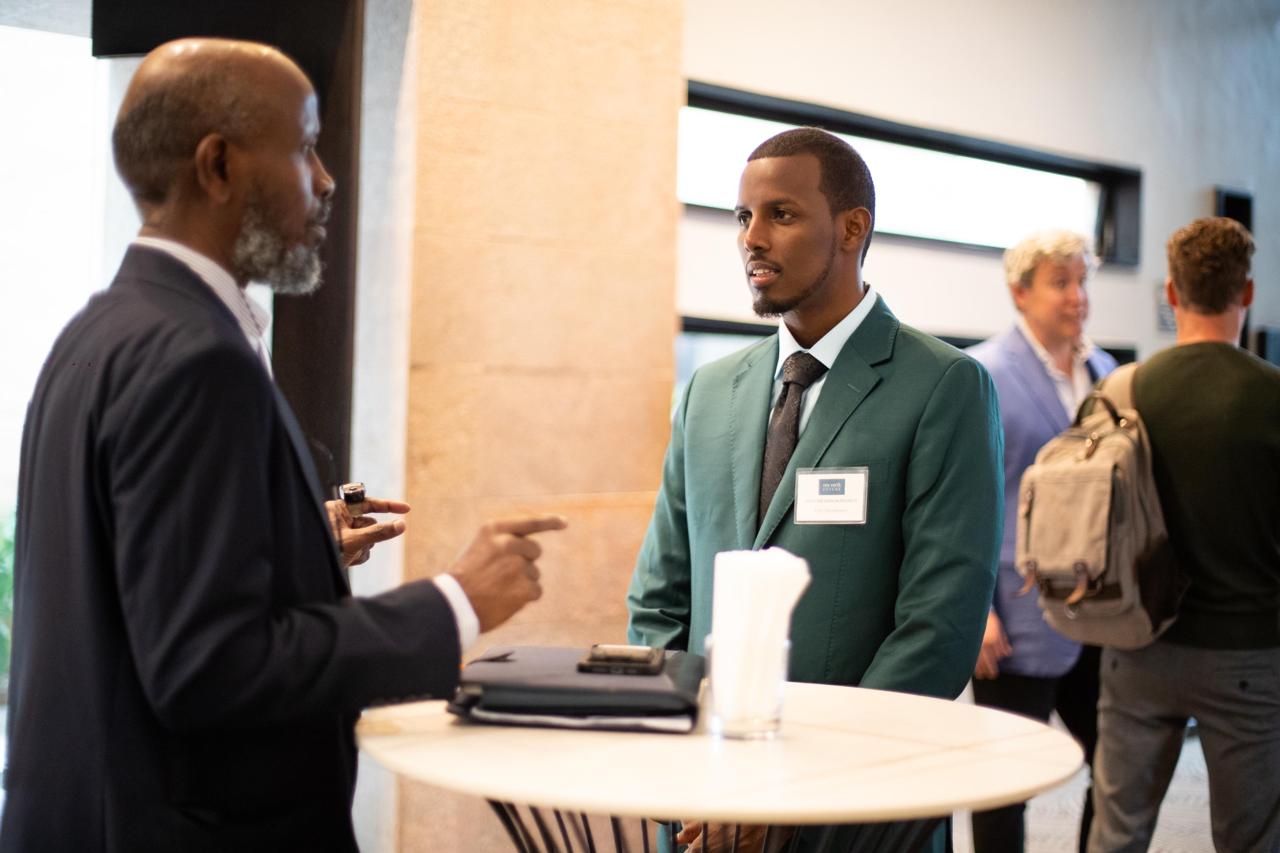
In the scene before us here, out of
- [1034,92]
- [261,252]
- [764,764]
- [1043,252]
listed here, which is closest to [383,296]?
[261,252]

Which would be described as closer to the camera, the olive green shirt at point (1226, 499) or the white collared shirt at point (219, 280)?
the white collared shirt at point (219, 280)

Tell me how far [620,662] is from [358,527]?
2.06ft

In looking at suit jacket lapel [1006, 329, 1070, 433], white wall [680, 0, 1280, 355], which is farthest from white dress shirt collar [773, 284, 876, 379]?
white wall [680, 0, 1280, 355]

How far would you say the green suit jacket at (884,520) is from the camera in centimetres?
198

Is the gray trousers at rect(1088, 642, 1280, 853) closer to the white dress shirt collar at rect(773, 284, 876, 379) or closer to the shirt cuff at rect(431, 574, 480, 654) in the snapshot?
the white dress shirt collar at rect(773, 284, 876, 379)

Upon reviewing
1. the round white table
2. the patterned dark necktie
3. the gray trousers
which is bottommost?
the gray trousers

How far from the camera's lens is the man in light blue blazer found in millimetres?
3221

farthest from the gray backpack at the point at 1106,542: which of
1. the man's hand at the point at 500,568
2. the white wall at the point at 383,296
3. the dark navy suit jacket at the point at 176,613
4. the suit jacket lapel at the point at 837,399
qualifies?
the dark navy suit jacket at the point at 176,613

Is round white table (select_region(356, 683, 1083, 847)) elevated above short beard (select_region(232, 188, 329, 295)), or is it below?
below

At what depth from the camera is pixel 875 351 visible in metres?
2.18

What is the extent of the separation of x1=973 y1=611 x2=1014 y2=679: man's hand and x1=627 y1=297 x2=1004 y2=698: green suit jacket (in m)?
1.17

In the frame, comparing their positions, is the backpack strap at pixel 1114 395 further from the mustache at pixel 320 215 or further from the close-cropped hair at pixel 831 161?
the mustache at pixel 320 215

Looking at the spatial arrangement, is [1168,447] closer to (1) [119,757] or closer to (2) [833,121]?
(1) [119,757]

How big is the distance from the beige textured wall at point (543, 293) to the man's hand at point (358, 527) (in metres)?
0.98
